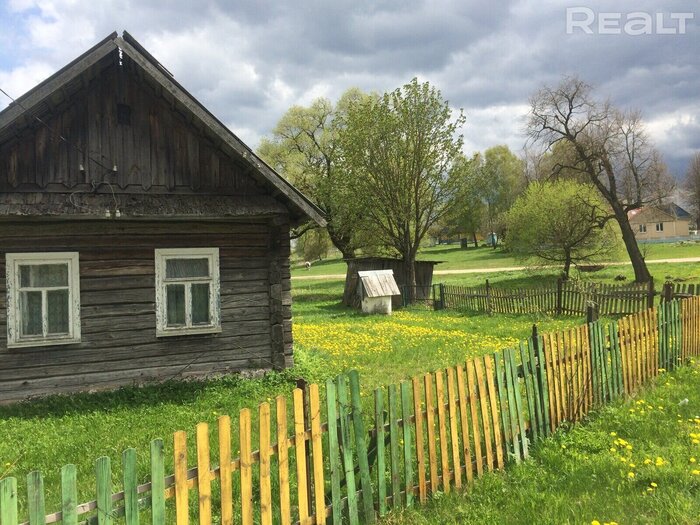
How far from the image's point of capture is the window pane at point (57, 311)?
819cm

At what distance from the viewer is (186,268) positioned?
8.95m

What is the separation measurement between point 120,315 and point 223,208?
2.62 meters

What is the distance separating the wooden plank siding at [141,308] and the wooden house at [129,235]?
0.02 metres

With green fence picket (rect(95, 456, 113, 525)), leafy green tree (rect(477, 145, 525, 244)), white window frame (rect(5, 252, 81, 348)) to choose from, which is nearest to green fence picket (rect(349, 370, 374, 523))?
green fence picket (rect(95, 456, 113, 525))

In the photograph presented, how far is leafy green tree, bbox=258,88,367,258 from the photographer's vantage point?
109ft

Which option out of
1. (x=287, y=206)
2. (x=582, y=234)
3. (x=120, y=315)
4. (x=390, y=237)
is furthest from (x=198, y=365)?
(x=582, y=234)

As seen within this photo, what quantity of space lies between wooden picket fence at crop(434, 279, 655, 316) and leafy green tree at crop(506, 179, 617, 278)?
11.5 meters

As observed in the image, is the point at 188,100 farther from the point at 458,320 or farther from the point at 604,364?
the point at 458,320

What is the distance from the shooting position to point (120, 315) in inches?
335

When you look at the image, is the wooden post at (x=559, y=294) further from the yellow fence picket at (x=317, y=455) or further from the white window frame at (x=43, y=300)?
the yellow fence picket at (x=317, y=455)

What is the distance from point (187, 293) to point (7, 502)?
6.56 m

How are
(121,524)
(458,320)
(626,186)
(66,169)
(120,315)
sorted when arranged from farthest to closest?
(626,186)
(458,320)
(120,315)
(66,169)
(121,524)

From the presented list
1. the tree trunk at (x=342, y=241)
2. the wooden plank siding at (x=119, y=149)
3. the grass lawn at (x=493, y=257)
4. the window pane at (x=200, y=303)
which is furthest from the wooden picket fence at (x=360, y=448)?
the grass lawn at (x=493, y=257)

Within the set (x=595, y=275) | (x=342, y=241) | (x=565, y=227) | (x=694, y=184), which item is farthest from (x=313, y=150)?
(x=694, y=184)
